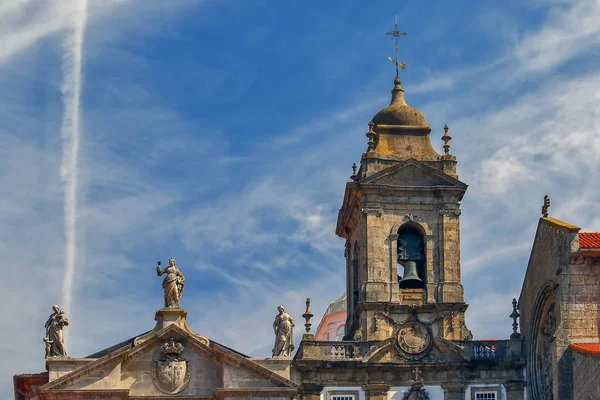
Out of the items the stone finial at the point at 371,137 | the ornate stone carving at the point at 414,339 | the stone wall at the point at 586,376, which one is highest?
the stone finial at the point at 371,137

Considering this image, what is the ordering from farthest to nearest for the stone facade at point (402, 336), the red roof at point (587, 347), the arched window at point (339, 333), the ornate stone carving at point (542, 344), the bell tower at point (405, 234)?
the arched window at point (339, 333) < the bell tower at point (405, 234) < the ornate stone carving at point (542, 344) < the stone facade at point (402, 336) < the red roof at point (587, 347)

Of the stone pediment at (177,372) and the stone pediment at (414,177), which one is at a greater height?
the stone pediment at (414,177)

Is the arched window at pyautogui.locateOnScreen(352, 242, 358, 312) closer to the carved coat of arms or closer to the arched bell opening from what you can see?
the arched bell opening

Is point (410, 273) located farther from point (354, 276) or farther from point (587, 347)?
point (587, 347)

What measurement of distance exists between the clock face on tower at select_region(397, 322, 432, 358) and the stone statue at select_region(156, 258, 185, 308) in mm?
7353

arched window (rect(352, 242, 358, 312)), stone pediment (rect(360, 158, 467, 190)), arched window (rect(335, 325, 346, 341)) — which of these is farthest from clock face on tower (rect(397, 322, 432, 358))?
arched window (rect(335, 325, 346, 341))

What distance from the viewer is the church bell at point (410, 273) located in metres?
65.2

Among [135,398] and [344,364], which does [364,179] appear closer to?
[344,364]

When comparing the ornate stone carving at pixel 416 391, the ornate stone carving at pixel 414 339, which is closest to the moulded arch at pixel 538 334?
the ornate stone carving at pixel 414 339

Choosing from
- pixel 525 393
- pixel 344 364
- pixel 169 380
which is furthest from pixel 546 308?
pixel 169 380

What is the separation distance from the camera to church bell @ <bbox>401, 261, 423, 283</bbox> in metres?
65.2

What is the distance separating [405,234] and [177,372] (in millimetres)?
9701

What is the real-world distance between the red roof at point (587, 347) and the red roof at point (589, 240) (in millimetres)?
2985

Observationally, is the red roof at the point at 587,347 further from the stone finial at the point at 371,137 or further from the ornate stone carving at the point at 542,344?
the stone finial at the point at 371,137
